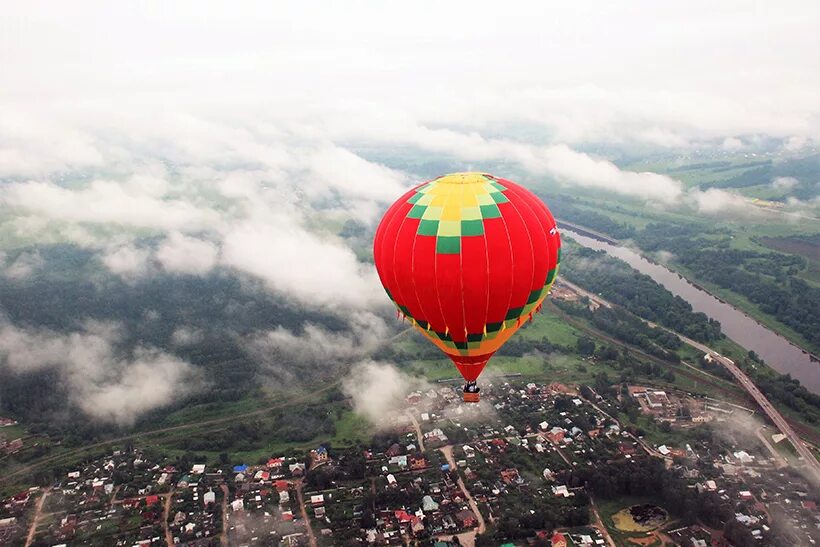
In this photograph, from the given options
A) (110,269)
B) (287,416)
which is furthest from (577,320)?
(110,269)

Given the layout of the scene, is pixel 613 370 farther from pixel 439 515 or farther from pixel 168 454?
pixel 168 454

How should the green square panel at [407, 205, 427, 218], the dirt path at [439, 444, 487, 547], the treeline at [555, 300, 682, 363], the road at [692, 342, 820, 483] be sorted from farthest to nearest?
the treeline at [555, 300, 682, 363] < the road at [692, 342, 820, 483] < the dirt path at [439, 444, 487, 547] < the green square panel at [407, 205, 427, 218]

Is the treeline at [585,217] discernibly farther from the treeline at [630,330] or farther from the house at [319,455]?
the house at [319,455]

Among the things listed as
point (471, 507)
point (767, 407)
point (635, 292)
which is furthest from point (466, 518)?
point (635, 292)

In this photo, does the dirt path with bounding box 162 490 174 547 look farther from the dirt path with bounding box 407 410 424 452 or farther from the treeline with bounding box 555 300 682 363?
Result: the treeline with bounding box 555 300 682 363

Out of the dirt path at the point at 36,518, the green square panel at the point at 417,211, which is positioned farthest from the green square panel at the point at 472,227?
the dirt path at the point at 36,518

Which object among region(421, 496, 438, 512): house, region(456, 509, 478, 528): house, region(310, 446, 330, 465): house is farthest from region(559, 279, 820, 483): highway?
region(310, 446, 330, 465): house
